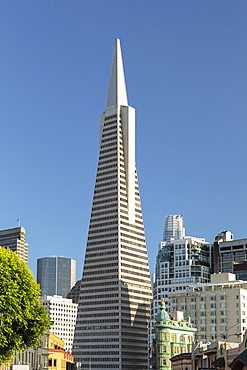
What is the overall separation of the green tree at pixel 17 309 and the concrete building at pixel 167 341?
7952 cm

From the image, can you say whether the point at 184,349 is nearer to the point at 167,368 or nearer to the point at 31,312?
the point at 167,368

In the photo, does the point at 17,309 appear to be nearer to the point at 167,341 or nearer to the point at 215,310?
the point at 167,341

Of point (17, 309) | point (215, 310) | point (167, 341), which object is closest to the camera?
point (17, 309)

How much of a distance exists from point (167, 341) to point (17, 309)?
89838 mm

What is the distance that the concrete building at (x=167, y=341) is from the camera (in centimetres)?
15875

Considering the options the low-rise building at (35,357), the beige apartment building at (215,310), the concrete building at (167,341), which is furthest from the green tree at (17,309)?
the beige apartment building at (215,310)

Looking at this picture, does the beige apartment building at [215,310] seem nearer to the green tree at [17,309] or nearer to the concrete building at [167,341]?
the concrete building at [167,341]

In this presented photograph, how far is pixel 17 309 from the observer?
7881 centimetres

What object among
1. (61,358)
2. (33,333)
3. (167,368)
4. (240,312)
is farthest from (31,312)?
(240,312)

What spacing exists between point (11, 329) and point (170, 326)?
9125 centimetres

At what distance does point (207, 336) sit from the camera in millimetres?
188625

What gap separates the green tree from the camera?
3049 inches

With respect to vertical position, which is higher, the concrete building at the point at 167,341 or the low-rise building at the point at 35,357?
the concrete building at the point at 167,341

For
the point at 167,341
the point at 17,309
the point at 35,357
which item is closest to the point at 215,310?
the point at 167,341
